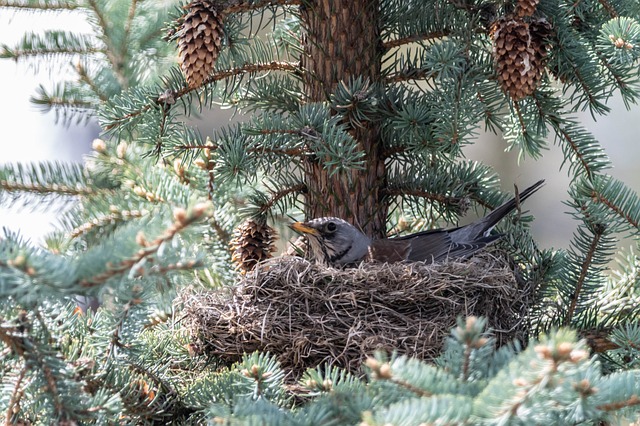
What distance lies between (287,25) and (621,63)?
140 cm

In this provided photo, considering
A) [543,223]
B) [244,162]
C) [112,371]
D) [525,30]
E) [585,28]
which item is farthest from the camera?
[543,223]

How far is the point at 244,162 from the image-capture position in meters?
2.65

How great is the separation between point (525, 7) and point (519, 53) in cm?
17

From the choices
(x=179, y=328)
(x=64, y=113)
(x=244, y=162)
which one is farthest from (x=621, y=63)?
(x=64, y=113)

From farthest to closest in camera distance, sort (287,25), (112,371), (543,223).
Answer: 1. (543,223)
2. (287,25)
3. (112,371)

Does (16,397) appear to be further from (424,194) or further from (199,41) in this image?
(424,194)

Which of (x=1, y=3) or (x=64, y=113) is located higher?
(x=1, y=3)

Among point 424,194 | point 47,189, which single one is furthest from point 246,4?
point 47,189

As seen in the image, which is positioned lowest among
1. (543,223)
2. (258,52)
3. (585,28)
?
(543,223)

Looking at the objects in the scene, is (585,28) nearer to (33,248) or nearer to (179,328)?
(179,328)

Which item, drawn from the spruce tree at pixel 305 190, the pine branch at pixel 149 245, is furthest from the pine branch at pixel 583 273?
the pine branch at pixel 149 245

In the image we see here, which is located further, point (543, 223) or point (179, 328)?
point (543, 223)

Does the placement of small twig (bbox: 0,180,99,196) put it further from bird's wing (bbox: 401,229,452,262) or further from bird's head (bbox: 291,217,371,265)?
bird's wing (bbox: 401,229,452,262)

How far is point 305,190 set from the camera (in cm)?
314
